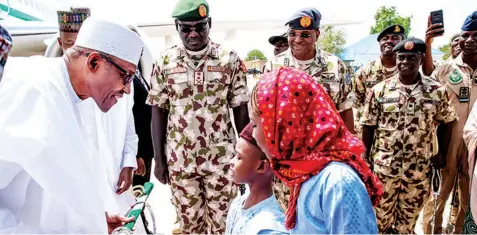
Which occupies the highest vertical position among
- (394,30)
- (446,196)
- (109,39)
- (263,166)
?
(394,30)

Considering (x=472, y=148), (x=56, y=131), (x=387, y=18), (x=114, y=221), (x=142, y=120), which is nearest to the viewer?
(x=56, y=131)

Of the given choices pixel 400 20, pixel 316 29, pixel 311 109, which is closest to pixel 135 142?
pixel 316 29

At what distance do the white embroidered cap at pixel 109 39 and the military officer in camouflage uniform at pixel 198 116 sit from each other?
3.17 feet

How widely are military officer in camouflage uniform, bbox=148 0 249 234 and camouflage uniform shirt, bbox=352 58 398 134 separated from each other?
193 centimetres

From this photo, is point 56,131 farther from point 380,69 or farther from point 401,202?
point 380,69

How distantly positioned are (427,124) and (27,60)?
278 cm

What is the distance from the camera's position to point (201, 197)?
2.95m

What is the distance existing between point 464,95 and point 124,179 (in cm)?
307

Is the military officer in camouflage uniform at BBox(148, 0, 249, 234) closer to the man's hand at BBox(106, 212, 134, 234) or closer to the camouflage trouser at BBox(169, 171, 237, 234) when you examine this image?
the camouflage trouser at BBox(169, 171, 237, 234)

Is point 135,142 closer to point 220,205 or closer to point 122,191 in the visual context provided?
point 122,191

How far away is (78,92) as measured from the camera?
181 cm

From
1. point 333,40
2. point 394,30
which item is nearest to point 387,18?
point 333,40

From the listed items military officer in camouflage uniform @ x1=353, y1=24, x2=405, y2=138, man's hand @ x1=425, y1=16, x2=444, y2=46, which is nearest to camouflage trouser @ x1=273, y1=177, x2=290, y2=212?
military officer in camouflage uniform @ x1=353, y1=24, x2=405, y2=138

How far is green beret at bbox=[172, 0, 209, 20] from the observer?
108 inches
